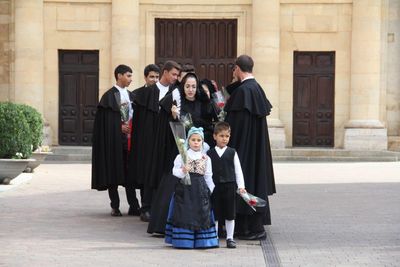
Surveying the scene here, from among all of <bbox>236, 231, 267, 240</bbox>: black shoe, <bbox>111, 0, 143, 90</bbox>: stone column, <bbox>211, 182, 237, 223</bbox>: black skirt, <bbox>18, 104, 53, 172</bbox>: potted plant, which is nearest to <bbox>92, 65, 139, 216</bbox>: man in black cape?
<bbox>236, 231, 267, 240</bbox>: black shoe

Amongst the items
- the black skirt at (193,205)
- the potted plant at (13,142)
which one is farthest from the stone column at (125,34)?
the black skirt at (193,205)

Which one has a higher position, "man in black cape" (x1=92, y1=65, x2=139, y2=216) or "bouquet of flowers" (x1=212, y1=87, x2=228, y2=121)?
"bouquet of flowers" (x1=212, y1=87, x2=228, y2=121)

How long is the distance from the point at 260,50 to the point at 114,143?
1516 cm

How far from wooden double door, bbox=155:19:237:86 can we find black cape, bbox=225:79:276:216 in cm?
1778

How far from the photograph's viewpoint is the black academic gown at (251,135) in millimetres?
13164

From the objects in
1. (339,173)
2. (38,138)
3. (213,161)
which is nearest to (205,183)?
(213,161)

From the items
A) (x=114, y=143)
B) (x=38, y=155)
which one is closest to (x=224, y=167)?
(x=114, y=143)

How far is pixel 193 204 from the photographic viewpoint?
12.2m

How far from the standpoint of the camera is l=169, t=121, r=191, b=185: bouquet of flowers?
12.3m

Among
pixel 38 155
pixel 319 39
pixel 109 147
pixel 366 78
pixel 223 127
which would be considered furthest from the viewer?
pixel 319 39

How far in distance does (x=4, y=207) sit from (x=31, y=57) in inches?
569

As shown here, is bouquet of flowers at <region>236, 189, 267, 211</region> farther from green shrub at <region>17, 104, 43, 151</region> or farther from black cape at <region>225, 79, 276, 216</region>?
green shrub at <region>17, 104, 43, 151</region>

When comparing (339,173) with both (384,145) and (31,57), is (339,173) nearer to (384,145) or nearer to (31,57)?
(384,145)

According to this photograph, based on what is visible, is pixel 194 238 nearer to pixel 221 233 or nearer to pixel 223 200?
pixel 223 200
